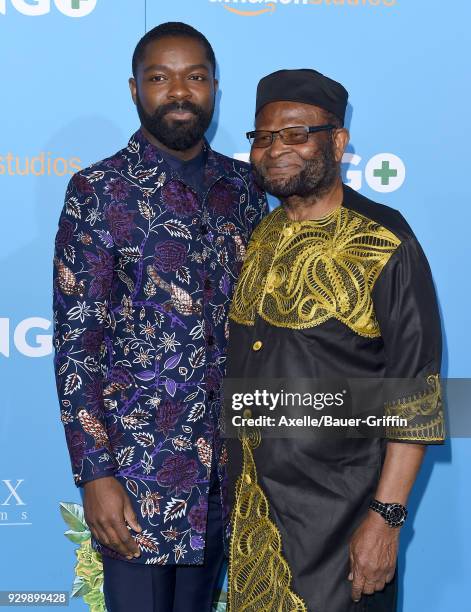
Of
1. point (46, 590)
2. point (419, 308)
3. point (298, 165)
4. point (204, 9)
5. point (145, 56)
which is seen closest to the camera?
point (419, 308)

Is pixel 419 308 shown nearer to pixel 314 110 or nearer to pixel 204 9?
pixel 314 110

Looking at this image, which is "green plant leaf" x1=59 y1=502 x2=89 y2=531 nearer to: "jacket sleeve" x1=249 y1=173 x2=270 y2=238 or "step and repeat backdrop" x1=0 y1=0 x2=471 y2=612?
"step and repeat backdrop" x1=0 y1=0 x2=471 y2=612

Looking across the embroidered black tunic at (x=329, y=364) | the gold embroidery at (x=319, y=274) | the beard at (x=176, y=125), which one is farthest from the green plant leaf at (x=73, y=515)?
the beard at (x=176, y=125)

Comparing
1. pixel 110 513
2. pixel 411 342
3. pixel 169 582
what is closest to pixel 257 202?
pixel 411 342

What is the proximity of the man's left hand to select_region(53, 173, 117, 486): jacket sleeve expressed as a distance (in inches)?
23.0

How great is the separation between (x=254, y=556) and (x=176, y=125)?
1.04 metres

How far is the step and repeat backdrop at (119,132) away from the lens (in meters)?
2.72

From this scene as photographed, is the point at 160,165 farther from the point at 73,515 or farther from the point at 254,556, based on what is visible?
the point at 73,515

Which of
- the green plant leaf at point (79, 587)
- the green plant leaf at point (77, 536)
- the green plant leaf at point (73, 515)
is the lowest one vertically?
the green plant leaf at point (79, 587)

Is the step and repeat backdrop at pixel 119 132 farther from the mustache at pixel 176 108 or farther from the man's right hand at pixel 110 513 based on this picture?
the man's right hand at pixel 110 513

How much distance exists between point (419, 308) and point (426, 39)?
48.6 inches

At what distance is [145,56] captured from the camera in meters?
2.18

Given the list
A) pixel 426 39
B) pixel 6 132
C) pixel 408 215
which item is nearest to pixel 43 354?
pixel 6 132

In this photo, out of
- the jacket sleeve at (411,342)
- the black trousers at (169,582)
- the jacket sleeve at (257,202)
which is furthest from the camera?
the jacket sleeve at (257,202)
